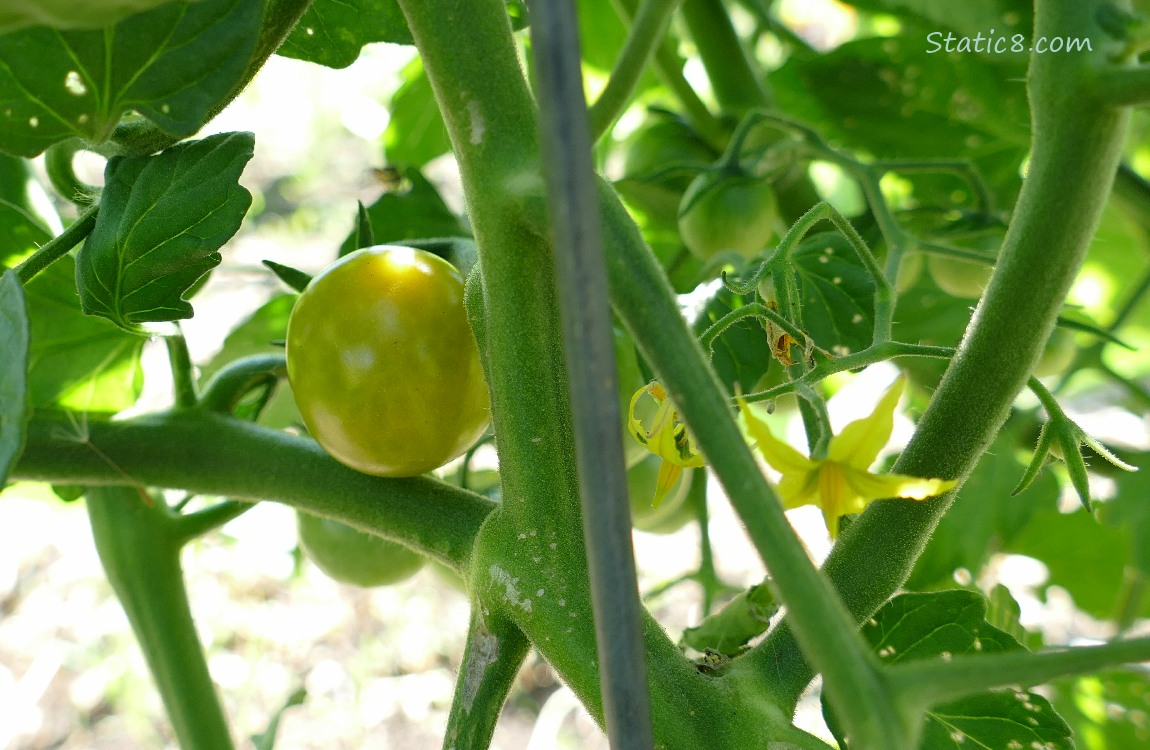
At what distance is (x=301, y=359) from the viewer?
1.37 ft

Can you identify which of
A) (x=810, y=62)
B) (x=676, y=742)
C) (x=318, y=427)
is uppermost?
(x=810, y=62)

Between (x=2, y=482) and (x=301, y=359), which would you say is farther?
(x=301, y=359)

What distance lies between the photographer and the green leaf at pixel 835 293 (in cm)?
56

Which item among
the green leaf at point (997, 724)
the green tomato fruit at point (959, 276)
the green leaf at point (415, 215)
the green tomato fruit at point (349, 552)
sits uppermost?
the green leaf at point (415, 215)

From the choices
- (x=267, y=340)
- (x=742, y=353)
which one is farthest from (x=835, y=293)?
(x=267, y=340)

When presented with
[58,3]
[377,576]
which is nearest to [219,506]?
[377,576]

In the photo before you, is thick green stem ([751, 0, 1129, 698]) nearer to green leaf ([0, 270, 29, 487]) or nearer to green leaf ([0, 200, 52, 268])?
green leaf ([0, 270, 29, 487])

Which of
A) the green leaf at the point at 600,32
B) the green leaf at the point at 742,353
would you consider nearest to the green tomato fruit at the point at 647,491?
the green leaf at the point at 742,353

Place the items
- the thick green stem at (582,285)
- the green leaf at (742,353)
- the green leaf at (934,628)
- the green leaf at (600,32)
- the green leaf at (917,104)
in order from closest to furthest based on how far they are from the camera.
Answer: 1. the thick green stem at (582,285)
2. the green leaf at (934,628)
3. the green leaf at (742,353)
4. the green leaf at (917,104)
5. the green leaf at (600,32)

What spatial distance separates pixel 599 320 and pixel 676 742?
180 millimetres

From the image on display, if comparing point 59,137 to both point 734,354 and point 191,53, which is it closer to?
point 191,53

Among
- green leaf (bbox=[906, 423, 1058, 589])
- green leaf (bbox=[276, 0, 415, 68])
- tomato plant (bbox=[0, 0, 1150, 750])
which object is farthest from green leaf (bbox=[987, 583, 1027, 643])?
green leaf (bbox=[276, 0, 415, 68])

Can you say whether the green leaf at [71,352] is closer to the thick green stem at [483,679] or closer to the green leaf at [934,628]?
the thick green stem at [483,679]

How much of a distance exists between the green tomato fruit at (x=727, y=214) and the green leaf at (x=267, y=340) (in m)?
0.28
